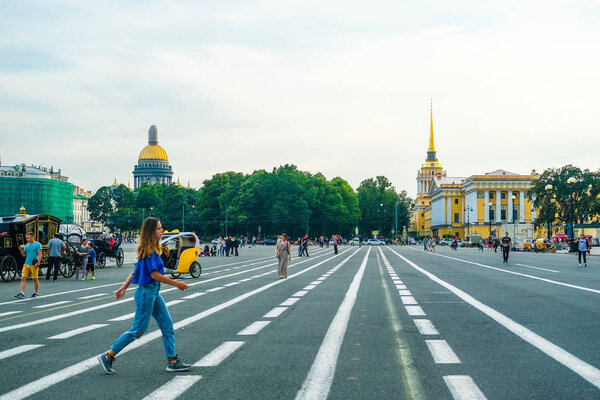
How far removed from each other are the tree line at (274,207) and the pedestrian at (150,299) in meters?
100

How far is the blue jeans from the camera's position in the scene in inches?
290

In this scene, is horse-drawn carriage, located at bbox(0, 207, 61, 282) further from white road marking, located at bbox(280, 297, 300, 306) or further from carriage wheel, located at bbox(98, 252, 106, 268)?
white road marking, located at bbox(280, 297, 300, 306)

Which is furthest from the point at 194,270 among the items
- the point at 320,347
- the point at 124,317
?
the point at 320,347

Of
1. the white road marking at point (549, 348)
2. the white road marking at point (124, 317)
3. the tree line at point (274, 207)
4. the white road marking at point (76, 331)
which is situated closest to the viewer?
the white road marking at point (549, 348)

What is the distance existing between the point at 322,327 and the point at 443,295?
662 centimetres

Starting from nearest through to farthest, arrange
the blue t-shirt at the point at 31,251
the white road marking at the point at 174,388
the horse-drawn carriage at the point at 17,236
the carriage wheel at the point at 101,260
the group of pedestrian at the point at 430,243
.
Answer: the white road marking at the point at 174,388 < the blue t-shirt at the point at 31,251 < the horse-drawn carriage at the point at 17,236 < the carriage wheel at the point at 101,260 < the group of pedestrian at the point at 430,243

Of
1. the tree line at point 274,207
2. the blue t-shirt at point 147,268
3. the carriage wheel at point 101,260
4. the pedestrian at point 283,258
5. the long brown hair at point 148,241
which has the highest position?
the tree line at point 274,207

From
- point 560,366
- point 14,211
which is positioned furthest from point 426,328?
point 14,211

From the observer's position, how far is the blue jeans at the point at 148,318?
736 cm

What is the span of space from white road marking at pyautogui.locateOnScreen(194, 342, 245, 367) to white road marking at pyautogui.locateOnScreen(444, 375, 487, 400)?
2627 mm

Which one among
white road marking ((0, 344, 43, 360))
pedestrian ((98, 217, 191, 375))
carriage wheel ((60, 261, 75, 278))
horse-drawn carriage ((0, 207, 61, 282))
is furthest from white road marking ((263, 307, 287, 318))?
carriage wheel ((60, 261, 75, 278))

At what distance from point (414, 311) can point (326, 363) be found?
5.71 m

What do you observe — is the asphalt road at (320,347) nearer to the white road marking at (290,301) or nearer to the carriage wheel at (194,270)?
the white road marking at (290,301)

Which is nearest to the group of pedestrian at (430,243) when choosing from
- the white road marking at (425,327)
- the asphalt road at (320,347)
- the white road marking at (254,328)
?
the asphalt road at (320,347)
